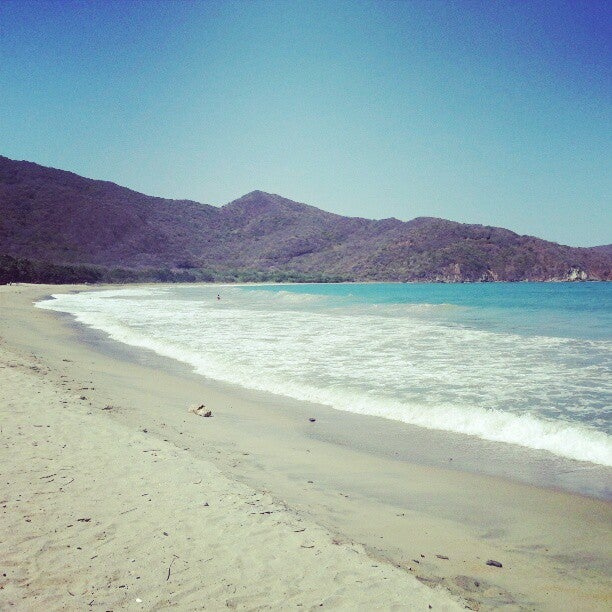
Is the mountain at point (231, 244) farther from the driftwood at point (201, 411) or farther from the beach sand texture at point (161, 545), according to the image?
the beach sand texture at point (161, 545)

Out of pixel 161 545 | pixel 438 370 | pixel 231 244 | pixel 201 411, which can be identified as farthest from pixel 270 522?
pixel 231 244

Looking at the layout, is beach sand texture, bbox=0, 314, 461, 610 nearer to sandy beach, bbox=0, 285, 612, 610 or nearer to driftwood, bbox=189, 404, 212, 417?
sandy beach, bbox=0, 285, 612, 610

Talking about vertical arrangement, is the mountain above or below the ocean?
above

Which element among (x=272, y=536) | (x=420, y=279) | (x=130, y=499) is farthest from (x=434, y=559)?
(x=420, y=279)

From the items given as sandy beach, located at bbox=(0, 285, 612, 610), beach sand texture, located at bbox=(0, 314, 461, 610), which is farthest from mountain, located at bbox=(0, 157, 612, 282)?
beach sand texture, located at bbox=(0, 314, 461, 610)

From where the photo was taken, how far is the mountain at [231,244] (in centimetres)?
9288

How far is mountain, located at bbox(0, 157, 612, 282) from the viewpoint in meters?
92.9

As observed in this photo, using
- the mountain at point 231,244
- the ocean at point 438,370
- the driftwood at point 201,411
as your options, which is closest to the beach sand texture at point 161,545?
the driftwood at point 201,411

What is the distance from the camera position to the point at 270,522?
3.41m

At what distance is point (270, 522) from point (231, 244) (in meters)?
136

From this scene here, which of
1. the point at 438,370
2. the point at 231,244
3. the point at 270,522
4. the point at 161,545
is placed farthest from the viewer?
the point at 231,244

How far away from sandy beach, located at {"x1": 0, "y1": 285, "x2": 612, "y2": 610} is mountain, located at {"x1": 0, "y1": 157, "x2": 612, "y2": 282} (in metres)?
81.7

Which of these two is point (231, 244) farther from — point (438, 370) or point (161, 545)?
point (161, 545)

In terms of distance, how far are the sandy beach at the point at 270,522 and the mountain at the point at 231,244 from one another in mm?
81673
